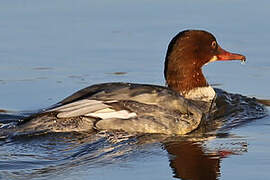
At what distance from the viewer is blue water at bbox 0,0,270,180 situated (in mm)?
8344

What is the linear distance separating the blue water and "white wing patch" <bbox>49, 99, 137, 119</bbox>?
267mm

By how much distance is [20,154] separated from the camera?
8.87 meters

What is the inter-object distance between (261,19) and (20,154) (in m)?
6.18

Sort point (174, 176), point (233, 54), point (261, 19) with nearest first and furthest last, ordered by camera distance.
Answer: point (174, 176)
point (233, 54)
point (261, 19)

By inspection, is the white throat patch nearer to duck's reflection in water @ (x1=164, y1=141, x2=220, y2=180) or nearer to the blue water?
the blue water

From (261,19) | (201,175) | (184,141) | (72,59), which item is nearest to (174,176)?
(201,175)

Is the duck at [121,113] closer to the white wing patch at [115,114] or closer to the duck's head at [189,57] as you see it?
the white wing patch at [115,114]

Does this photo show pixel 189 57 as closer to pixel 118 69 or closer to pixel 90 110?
pixel 118 69

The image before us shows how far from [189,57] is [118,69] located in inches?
49.5

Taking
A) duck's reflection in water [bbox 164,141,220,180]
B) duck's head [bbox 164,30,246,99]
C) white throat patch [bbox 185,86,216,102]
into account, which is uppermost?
duck's head [bbox 164,30,246,99]

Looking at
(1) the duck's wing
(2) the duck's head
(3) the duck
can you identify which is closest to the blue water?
(3) the duck

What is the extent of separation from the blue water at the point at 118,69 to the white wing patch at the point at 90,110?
27cm

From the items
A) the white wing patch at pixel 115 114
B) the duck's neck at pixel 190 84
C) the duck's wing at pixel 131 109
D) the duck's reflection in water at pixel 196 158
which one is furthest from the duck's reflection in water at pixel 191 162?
the duck's neck at pixel 190 84

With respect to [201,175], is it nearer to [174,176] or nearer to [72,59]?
[174,176]
